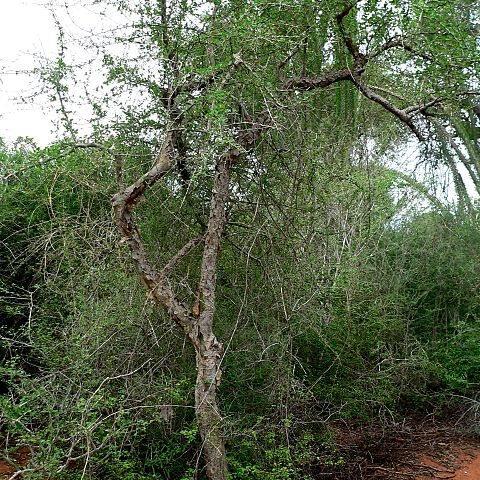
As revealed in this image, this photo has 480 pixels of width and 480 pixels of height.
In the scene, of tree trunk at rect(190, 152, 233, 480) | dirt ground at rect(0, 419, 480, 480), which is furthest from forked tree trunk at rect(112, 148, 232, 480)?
dirt ground at rect(0, 419, 480, 480)

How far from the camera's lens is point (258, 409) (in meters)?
4.77

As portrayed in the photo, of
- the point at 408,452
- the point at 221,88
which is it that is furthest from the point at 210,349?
the point at 408,452

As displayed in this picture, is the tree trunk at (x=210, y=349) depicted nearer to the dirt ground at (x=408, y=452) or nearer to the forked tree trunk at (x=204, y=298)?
the forked tree trunk at (x=204, y=298)

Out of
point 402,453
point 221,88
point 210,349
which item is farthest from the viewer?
point 402,453

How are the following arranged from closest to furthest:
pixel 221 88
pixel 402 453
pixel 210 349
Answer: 1. pixel 221 88
2. pixel 210 349
3. pixel 402 453

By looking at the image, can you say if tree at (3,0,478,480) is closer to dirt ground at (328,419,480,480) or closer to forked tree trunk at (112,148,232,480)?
forked tree trunk at (112,148,232,480)

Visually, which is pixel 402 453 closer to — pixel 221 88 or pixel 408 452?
pixel 408 452

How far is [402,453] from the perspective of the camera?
233 inches

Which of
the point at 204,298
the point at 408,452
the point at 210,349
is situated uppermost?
the point at 204,298

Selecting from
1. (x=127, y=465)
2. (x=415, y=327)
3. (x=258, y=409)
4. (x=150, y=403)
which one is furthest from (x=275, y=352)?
(x=415, y=327)

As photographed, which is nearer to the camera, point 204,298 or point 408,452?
point 204,298

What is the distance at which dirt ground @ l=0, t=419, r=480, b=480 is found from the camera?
521 centimetres

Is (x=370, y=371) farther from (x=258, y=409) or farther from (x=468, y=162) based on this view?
(x=468, y=162)

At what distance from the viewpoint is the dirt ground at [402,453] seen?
5207 millimetres
